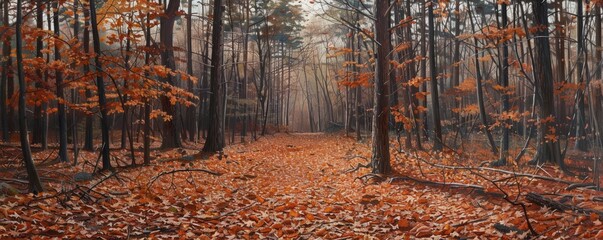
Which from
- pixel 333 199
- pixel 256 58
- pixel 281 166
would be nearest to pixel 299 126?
pixel 256 58

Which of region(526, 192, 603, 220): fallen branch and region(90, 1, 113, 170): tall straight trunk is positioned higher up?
region(90, 1, 113, 170): tall straight trunk

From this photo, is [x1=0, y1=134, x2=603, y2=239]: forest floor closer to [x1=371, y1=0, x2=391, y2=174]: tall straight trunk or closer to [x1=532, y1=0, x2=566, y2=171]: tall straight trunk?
[x1=371, y1=0, x2=391, y2=174]: tall straight trunk

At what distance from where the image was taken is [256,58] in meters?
41.7

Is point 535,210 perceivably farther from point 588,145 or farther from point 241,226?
point 588,145

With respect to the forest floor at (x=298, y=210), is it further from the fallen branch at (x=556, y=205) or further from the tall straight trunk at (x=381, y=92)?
the tall straight trunk at (x=381, y=92)

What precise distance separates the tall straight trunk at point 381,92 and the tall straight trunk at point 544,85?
471 cm

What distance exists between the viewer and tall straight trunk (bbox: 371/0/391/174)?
10.4 m

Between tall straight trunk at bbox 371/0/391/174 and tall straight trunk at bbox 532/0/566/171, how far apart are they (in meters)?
4.71

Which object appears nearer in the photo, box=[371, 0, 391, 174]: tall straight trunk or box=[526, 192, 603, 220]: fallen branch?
box=[526, 192, 603, 220]: fallen branch

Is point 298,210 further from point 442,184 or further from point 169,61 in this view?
point 169,61

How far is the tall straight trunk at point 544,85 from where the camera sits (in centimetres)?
1195

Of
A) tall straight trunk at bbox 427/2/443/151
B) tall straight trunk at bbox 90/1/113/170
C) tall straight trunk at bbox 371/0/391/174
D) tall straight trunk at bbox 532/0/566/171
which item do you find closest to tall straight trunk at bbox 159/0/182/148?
tall straight trunk at bbox 90/1/113/170

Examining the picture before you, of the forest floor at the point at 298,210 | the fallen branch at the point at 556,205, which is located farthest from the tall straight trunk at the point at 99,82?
the fallen branch at the point at 556,205

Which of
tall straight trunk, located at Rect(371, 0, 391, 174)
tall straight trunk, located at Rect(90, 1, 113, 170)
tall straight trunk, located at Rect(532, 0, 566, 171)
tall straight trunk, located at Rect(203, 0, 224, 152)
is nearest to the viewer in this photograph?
tall straight trunk, located at Rect(90, 1, 113, 170)
